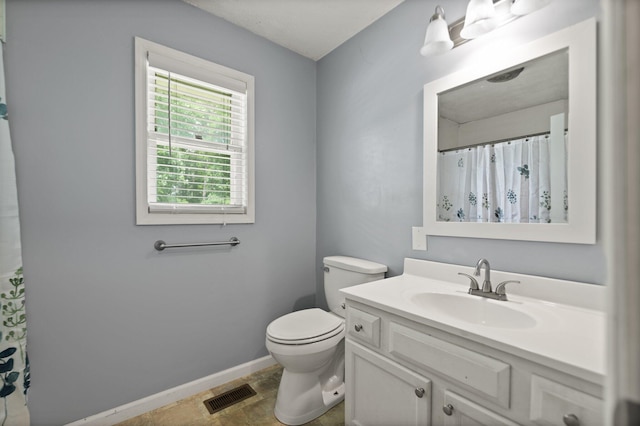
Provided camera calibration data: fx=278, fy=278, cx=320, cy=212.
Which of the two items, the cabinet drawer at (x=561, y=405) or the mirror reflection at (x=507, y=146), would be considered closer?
the cabinet drawer at (x=561, y=405)

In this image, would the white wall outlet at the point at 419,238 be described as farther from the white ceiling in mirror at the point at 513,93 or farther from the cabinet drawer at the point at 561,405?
the cabinet drawer at the point at 561,405

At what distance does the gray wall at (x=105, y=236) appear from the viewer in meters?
1.30

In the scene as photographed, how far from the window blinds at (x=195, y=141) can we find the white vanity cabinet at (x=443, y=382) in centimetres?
115

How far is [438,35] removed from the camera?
1.33 m

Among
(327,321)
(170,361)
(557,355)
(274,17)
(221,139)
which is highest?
(274,17)

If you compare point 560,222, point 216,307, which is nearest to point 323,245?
point 216,307

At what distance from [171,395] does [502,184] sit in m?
2.14

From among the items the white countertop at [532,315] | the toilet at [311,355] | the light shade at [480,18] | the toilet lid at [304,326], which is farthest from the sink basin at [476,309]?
the light shade at [480,18]

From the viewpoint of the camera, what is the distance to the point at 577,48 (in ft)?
3.46

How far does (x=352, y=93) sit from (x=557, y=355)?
1813mm

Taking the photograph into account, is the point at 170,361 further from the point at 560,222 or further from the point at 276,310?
the point at 560,222

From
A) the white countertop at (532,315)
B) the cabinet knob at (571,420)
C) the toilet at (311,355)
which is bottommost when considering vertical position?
the toilet at (311,355)

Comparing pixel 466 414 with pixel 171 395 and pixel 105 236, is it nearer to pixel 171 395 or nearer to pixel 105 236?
pixel 171 395

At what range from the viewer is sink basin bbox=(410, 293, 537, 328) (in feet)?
3.47
